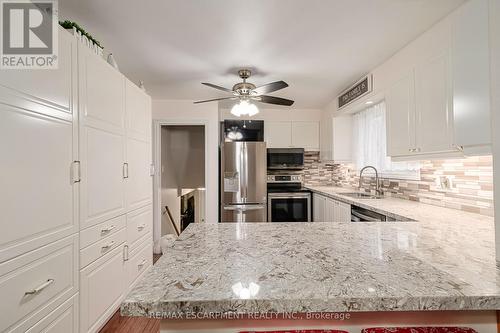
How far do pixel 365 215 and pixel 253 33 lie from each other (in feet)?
6.30

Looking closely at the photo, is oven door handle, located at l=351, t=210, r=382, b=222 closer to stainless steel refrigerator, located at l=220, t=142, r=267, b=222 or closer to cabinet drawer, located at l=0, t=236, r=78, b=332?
stainless steel refrigerator, located at l=220, t=142, r=267, b=222

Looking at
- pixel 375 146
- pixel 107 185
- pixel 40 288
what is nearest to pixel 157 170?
pixel 107 185

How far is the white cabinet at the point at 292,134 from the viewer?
413cm

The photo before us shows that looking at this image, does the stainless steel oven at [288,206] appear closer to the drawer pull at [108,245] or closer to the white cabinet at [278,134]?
the white cabinet at [278,134]

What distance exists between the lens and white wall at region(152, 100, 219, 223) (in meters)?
3.63

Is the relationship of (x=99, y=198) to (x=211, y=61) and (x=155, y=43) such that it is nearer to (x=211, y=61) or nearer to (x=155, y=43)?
(x=155, y=43)

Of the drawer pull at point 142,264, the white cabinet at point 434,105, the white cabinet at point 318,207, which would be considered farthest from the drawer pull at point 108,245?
the white cabinet at point 318,207

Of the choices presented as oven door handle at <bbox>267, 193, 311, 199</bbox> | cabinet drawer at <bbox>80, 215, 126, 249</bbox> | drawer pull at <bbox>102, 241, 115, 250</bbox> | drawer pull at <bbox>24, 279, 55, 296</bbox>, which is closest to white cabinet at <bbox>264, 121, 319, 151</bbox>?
oven door handle at <bbox>267, 193, 311, 199</bbox>

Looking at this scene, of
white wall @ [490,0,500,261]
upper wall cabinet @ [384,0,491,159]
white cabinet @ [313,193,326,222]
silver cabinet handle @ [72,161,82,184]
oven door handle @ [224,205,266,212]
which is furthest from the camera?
oven door handle @ [224,205,266,212]

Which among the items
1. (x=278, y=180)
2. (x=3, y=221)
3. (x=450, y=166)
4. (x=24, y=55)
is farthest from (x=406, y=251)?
(x=278, y=180)

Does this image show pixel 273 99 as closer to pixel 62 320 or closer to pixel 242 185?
pixel 242 185

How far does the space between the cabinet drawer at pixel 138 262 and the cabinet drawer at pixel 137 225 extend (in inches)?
4.2

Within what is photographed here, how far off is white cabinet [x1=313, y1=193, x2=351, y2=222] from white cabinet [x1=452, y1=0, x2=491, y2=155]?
171 centimetres

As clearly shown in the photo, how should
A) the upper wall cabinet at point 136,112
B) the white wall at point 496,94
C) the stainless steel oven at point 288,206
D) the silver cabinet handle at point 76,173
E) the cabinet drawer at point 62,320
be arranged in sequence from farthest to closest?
the stainless steel oven at point 288,206, the upper wall cabinet at point 136,112, the silver cabinet handle at point 76,173, the cabinet drawer at point 62,320, the white wall at point 496,94
